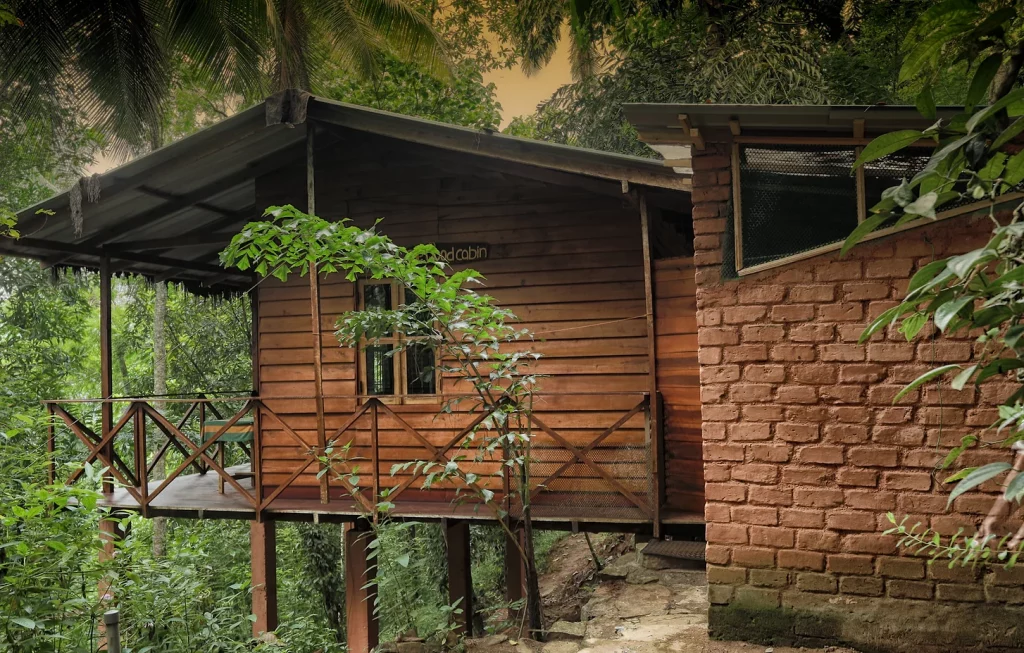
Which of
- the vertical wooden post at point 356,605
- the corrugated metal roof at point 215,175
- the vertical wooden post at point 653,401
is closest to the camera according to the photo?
the vertical wooden post at point 653,401

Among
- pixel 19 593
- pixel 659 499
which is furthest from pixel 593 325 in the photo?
pixel 19 593

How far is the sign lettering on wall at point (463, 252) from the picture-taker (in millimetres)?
7742

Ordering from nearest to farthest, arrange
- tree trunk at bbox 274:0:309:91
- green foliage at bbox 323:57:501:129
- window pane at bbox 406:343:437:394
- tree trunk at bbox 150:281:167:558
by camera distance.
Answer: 1. window pane at bbox 406:343:437:394
2. tree trunk at bbox 274:0:309:91
3. tree trunk at bbox 150:281:167:558
4. green foliage at bbox 323:57:501:129

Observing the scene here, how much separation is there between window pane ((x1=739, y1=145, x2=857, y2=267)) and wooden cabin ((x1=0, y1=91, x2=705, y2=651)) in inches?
54.6

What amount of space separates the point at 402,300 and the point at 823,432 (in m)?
4.80

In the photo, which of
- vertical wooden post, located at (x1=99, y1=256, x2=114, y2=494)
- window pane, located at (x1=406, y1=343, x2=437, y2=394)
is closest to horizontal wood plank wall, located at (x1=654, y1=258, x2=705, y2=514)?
window pane, located at (x1=406, y1=343, x2=437, y2=394)

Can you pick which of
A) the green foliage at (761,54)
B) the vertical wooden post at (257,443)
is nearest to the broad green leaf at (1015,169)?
the vertical wooden post at (257,443)

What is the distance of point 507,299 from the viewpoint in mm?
7645

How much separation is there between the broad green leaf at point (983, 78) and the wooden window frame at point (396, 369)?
6646 mm

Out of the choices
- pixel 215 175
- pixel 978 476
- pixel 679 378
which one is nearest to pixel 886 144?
pixel 978 476

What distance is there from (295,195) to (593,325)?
381 cm

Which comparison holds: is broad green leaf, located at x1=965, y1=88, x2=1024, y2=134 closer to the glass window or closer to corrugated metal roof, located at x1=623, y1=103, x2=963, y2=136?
corrugated metal roof, located at x1=623, y1=103, x2=963, y2=136

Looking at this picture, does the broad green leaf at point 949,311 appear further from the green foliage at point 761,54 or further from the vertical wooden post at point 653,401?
the green foliage at point 761,54

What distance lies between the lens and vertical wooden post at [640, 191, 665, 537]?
19.5ft
